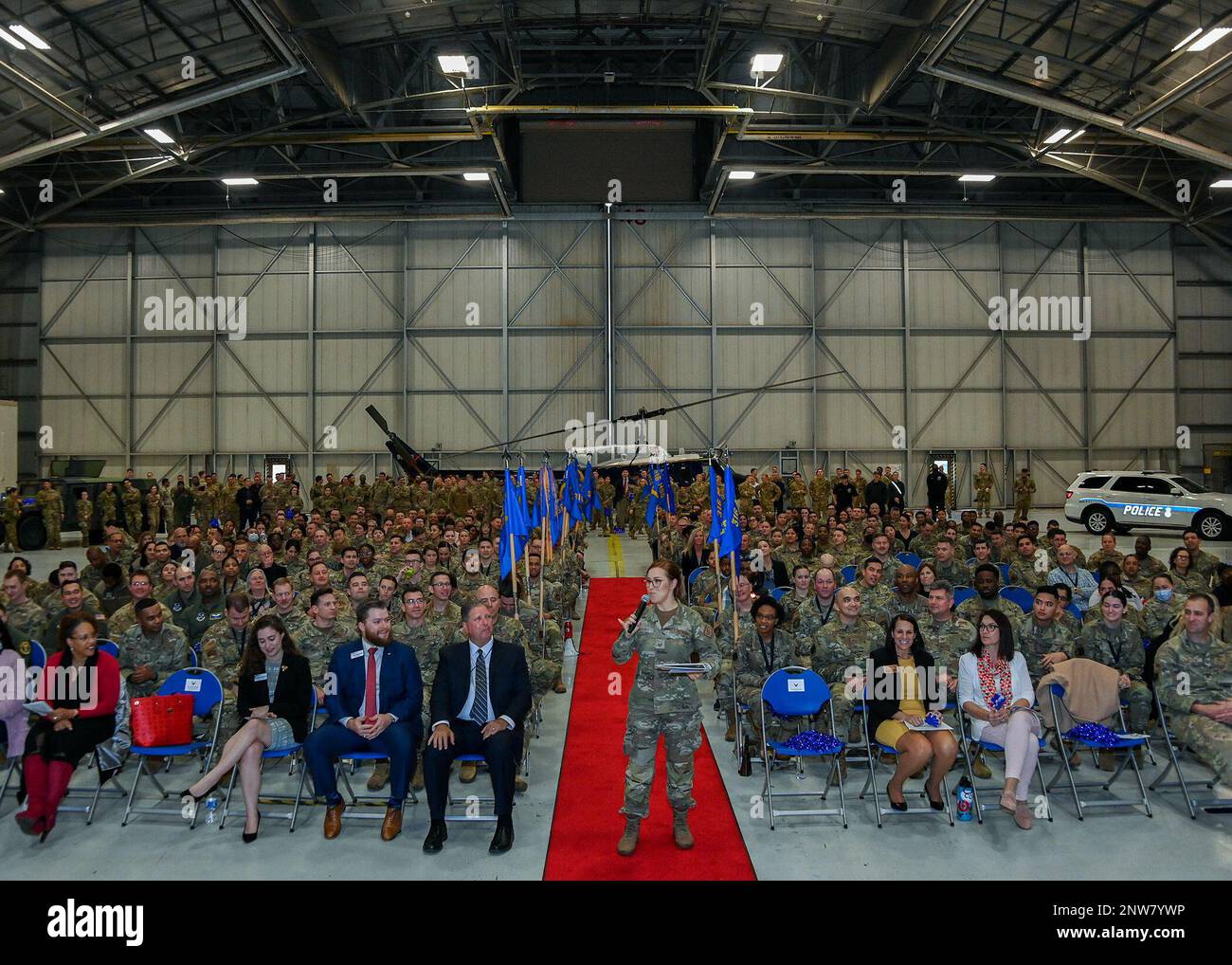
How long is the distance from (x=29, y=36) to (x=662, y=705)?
678 inches

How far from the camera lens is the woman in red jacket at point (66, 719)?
5.13 m

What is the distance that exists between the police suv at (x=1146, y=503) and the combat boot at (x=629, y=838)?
58.3 feet

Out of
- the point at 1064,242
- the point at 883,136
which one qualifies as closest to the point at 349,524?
the point at 883,136

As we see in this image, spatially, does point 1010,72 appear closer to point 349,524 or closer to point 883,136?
point 883,136

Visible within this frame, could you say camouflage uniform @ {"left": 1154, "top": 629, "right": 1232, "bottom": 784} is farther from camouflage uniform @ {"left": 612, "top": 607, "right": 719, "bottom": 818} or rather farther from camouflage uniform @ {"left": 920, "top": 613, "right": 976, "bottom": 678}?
camouflage uniform @ {"left": 612, "top": 607, "right": 719, "bottom": 818}

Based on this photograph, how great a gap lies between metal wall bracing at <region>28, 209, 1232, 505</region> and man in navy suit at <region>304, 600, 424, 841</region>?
20.4 metres

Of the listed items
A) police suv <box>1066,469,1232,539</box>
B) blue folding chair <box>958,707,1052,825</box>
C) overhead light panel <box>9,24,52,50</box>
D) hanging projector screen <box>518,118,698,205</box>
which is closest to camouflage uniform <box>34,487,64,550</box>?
overhead light panel <box>9,24,52,50</box>

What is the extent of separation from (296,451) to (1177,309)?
28008mm

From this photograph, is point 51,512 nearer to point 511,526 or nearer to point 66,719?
point 511,526

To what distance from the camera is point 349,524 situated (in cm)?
1373

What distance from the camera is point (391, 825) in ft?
16.9

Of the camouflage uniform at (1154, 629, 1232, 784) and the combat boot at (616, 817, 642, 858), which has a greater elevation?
the camouflage uniform at (1154, 629, 1232, 784)

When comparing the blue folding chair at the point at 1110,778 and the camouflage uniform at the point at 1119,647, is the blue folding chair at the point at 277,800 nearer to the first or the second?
the blue folding chair at the point at 1110,778

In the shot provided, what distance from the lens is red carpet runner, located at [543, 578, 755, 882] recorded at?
15.6 ft
